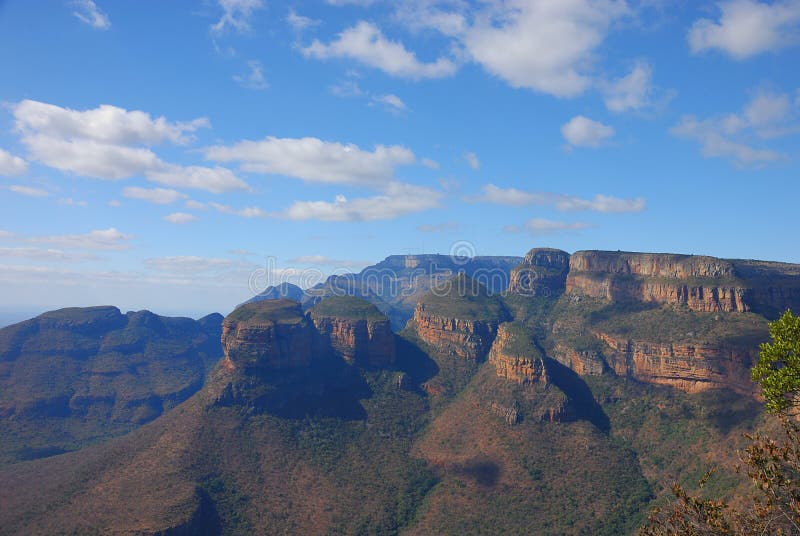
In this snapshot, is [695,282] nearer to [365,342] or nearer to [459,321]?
[459,321]

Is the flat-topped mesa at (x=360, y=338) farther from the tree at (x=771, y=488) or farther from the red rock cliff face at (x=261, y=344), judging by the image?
the tree at (x=771, y=488)

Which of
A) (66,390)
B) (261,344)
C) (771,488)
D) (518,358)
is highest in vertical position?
(261,344)

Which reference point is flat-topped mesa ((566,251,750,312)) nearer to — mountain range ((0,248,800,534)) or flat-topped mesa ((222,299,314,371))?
mountain range ((0,248,800,534))

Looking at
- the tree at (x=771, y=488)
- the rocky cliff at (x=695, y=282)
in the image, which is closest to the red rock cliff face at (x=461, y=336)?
the rocky cliff at (x=695, y=282)

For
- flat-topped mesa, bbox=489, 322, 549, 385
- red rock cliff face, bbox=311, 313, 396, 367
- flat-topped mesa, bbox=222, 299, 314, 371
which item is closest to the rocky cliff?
flat-topped mesa, bbox=489, 322, 549, 385

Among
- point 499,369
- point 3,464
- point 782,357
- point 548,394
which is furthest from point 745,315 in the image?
point 3,464

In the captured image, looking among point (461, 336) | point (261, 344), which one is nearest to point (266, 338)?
point (261, 344)

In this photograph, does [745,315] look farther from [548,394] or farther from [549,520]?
[549,520]

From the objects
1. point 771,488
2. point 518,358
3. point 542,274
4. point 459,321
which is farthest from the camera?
point 542,274
